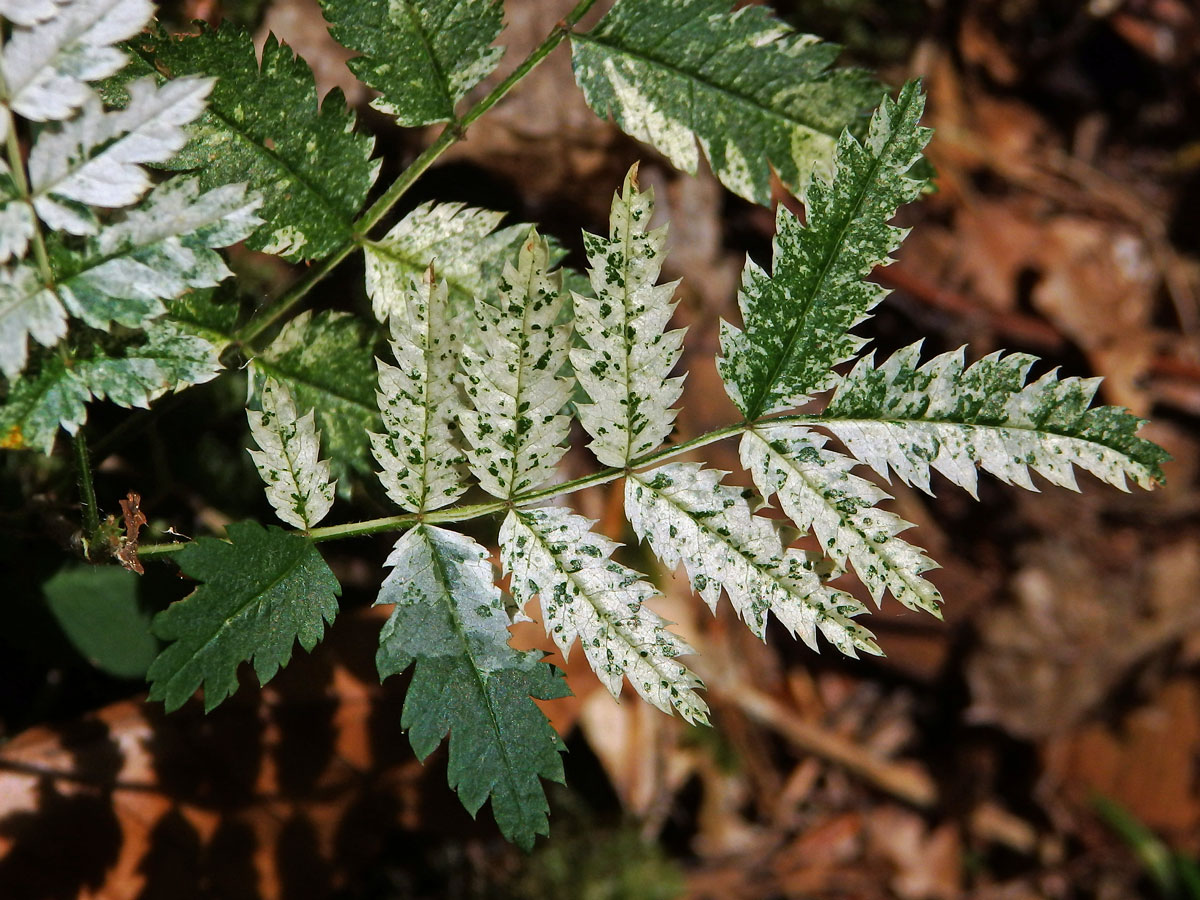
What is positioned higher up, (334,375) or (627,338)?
(334,375)

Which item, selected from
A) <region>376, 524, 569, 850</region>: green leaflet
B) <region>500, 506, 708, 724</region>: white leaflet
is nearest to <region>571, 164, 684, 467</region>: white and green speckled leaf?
<region>500, 506, 708, 724</region>: white leaflet

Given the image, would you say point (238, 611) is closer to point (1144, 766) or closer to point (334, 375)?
point (334, 375)

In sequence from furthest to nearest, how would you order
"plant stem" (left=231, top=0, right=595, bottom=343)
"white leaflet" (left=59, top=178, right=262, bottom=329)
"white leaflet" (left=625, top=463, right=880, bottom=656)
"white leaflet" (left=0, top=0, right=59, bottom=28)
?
"plant stem" (left=231, top=0, right=595, bottom=343), "white leaflet" (left=625, top=463, right=880, bottom=656), "white leaflet" (left=59, top=178, right=262, bottom=329), "white leaflet" (left=0, top=0, right=59, bottom=28)

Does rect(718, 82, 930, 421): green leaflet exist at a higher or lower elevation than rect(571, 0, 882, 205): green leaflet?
lower

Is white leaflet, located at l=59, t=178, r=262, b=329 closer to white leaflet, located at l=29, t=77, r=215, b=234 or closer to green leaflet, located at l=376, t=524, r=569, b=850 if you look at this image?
white leaflet, located at l=29, t=77, r=215, b=234

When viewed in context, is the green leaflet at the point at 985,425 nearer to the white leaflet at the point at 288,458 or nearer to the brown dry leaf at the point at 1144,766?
the white leaflet at the point at 288,458

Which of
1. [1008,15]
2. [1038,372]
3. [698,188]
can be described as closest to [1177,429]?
[1038,372]

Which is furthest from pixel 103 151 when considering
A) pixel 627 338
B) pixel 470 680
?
pixel 470 680
